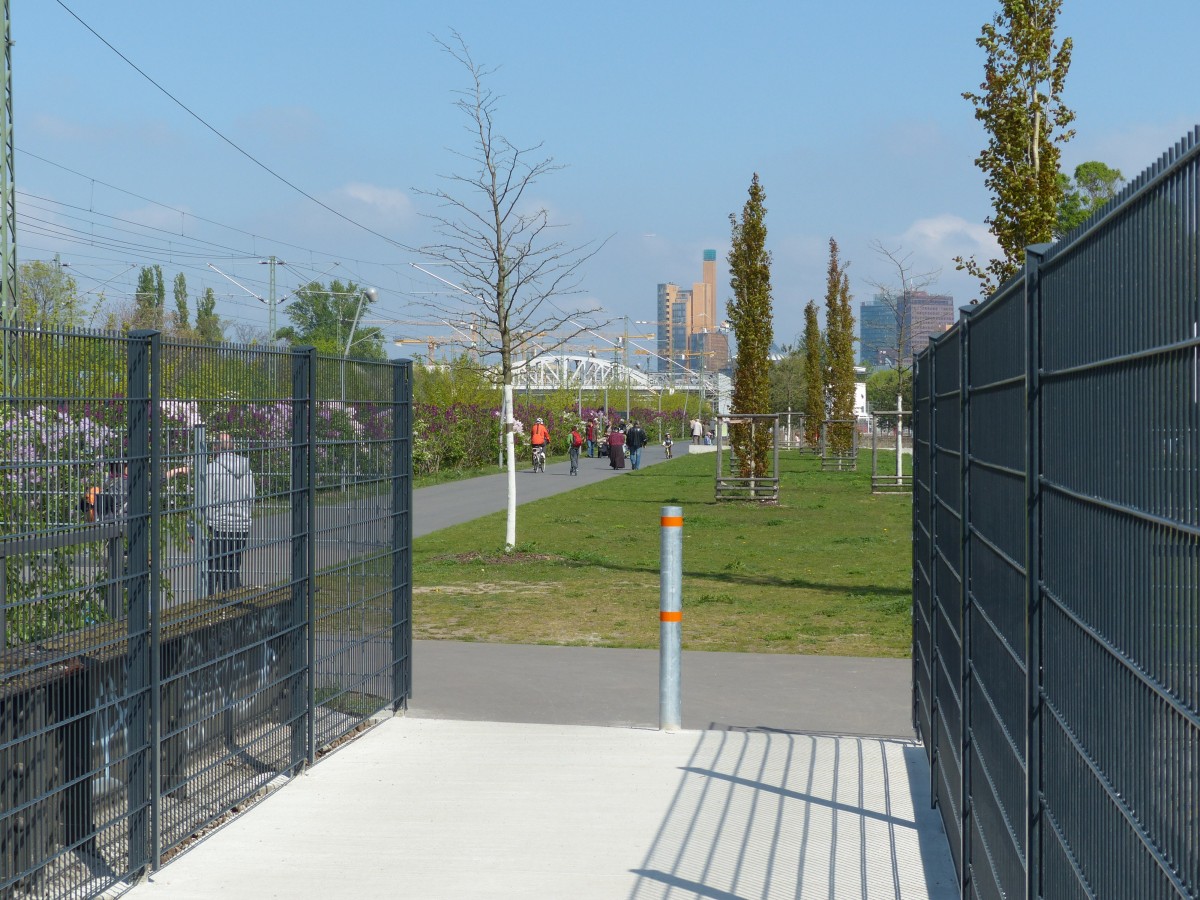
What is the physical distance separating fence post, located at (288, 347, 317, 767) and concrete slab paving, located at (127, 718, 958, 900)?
0.27 meters

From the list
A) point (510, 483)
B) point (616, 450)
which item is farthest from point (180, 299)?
point (510, 483)

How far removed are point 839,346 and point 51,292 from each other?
1064 inches

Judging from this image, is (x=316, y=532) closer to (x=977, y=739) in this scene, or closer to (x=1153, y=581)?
(x=977, y=739)

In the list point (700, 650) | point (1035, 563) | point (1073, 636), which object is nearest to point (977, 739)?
point (1035, 563)

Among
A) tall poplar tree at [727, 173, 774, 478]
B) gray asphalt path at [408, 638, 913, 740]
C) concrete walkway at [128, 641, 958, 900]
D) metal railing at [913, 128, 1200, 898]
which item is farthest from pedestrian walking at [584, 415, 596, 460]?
metal railing at [913, 128, 1200, 898]

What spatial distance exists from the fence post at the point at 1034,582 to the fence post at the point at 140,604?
338 cm

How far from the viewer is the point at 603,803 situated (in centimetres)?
660

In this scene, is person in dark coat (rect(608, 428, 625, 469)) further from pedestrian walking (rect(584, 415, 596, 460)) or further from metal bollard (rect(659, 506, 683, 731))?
metal bollard (rect(659, 506, 683, 731))

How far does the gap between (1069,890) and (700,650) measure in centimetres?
843

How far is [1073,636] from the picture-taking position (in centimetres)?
278

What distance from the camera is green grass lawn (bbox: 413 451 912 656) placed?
12.2 meters

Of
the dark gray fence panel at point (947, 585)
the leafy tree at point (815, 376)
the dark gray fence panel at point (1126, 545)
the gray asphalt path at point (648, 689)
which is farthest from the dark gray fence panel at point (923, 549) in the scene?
the leafy tree at point (815, 376)

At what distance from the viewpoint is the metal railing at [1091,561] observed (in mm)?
1885

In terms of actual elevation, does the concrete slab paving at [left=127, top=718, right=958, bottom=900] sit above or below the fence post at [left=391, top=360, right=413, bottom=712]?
below
